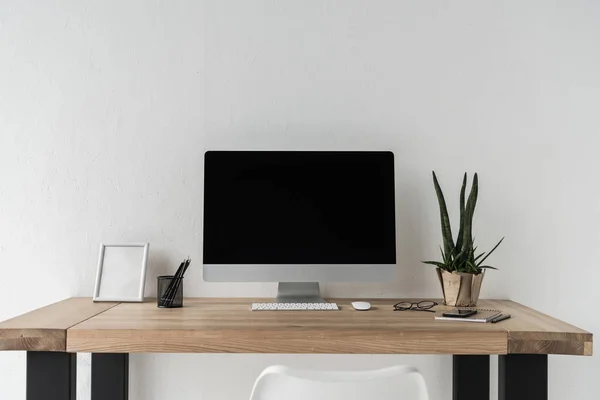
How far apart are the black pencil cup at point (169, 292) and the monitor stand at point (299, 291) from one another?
0.36 meters

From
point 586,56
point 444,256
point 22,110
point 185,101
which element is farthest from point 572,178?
point 22,110

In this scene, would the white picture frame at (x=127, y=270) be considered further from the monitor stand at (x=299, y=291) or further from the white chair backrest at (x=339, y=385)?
the white chair backrest at (x=339, y=385)

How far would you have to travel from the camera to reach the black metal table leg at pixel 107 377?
2.07 meters

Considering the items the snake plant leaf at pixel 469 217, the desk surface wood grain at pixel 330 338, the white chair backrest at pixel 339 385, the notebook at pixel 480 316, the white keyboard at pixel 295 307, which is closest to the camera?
the white chair backrest at pixel 339 385

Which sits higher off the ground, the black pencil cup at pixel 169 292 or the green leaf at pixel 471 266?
the green leaf at pixel 471 266

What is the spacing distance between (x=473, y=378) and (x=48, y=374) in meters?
1.41

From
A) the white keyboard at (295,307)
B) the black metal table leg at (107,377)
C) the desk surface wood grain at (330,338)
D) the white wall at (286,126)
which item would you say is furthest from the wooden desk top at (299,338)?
the white wall at (286,126)

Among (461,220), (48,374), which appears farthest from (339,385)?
(461,220)

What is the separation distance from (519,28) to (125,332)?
1.83m

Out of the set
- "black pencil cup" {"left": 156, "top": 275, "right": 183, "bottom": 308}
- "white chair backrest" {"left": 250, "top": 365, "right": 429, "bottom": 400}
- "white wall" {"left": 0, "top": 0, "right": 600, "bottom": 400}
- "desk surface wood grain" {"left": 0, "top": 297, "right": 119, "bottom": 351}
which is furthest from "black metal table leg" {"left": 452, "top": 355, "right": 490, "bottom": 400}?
"desk surface wood grain" {"left": 0, "top": 297, "right": 119, "bottom": 351}

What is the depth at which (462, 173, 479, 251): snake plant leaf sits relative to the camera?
6.59ft

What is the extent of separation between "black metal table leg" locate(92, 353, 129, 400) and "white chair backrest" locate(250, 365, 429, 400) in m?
1.00

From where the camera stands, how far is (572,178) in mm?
2207

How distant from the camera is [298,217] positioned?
204 cm
